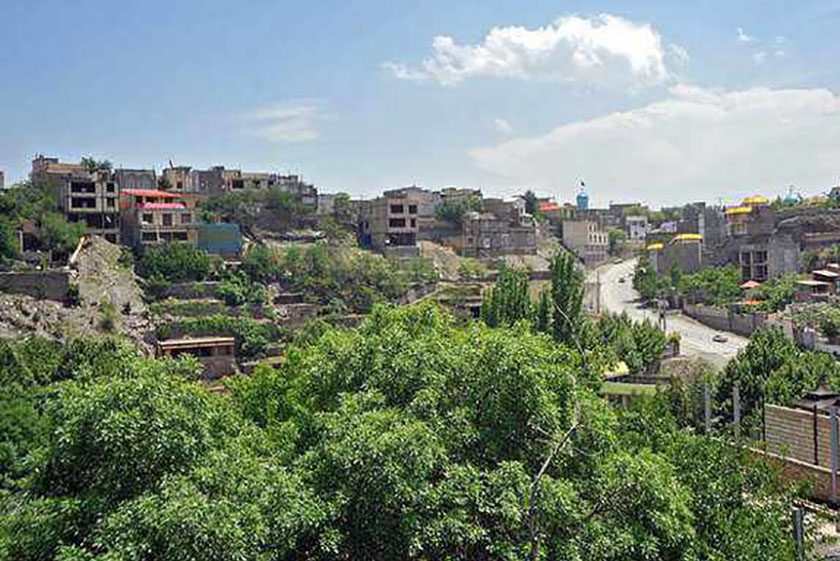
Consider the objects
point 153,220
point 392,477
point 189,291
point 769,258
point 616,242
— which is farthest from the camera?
point 616,242

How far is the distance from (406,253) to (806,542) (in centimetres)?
3990

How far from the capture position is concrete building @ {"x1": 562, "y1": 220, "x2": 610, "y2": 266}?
65312mm

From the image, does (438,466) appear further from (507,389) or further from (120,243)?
(120,243)

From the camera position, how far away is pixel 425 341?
10719 millimetres

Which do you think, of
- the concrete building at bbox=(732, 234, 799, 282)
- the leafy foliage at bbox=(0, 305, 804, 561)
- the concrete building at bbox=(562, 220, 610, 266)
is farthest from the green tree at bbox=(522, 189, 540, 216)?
the leafy foliage at bbox=(0, 305, 804, 561)

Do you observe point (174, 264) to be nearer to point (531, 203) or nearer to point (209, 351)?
point (209, 351)

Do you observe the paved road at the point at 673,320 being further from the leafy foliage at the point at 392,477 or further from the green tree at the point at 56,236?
the green tree at the point at 56,236

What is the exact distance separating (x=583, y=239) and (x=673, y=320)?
829 inches

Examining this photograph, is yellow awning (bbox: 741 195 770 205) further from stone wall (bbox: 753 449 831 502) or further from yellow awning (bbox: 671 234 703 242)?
stone wall (bbox: 753 449 831 502)

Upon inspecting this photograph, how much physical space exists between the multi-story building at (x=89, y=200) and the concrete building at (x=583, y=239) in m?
37.6

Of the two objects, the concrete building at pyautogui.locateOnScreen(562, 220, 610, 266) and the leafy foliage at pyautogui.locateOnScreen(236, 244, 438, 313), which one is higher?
the concrete building at pyautogui.locateOnScreen(562, 220, 610, 266)

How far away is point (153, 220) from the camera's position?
39188 millimetres

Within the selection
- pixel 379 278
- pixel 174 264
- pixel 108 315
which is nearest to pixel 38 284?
pixel 108 315

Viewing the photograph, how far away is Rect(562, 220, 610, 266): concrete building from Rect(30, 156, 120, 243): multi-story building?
123ft
